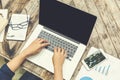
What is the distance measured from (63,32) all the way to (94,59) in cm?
27

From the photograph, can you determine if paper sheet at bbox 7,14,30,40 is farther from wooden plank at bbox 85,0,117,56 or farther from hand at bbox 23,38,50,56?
wooden plank at bbox 85,0,117,56

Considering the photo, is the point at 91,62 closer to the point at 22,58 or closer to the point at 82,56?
the point at 82,56

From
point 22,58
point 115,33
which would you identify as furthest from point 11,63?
point 115,33

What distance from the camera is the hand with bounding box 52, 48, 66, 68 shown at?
1511mm

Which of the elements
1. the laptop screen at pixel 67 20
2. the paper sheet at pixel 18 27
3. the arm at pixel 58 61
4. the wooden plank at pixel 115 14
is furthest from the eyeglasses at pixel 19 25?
the wooden plank at pixel 115 14

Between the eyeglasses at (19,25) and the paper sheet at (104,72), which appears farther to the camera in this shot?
the eyeglasses at (19,25)

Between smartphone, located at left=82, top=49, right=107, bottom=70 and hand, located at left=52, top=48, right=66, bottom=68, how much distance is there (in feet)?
0.43

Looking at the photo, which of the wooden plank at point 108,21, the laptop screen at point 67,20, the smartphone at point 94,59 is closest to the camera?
the laptop screen at point 67,20

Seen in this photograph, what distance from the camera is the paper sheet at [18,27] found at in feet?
5.41

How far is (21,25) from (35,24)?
97 millimetres

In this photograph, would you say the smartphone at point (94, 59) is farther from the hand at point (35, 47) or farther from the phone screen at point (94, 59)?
the hand at point (35, 47)

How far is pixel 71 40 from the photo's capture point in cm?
162

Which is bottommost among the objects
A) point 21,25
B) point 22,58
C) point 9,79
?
point 9,79

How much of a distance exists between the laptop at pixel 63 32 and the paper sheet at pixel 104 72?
0.23 feet
